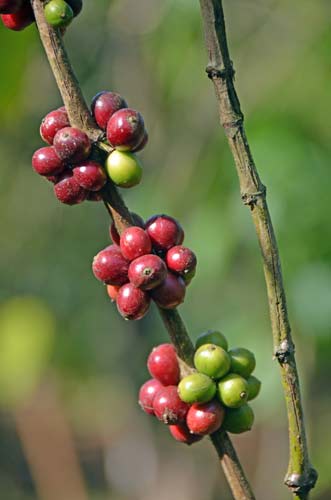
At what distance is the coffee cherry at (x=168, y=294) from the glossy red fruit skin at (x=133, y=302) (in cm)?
2

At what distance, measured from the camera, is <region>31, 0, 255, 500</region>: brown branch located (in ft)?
4.95

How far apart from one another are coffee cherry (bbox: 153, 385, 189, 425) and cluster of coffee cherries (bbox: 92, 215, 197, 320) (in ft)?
0.63

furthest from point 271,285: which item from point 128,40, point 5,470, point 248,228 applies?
point 5,470

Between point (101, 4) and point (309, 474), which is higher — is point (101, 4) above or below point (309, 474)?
above

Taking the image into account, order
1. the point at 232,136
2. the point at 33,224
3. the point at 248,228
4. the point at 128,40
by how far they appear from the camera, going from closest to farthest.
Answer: the point at 232,136 < the point at 248,228 < the point at 128,40 < the point at 33,224

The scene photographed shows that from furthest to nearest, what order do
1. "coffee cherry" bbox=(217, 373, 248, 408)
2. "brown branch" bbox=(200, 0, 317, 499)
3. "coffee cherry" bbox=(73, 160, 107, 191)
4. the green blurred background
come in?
the green blurred background < "coffee cherry" bbox=(217, 373, 248, 408) < "coffee cherry" bbox=(73, 160, 107, 191) < "brown branch" bbox=(200, 0, 317, 499)

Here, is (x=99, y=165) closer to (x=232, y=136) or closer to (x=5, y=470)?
(x=232, y=136)

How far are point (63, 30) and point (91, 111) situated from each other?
152mm

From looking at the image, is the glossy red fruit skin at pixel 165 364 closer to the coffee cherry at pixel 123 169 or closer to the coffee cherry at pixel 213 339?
the coffee cherry at pixel 213 339

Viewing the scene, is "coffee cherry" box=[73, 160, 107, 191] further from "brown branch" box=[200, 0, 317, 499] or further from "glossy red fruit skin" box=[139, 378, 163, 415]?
"glossy red fruit skin" box=[139, 378, 163, 415]

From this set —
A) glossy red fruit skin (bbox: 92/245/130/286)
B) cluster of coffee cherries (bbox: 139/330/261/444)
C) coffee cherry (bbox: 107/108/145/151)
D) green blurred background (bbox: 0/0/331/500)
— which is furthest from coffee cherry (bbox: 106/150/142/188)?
green blurred background (bbox: 0/0/331/500)

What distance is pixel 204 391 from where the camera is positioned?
166cm

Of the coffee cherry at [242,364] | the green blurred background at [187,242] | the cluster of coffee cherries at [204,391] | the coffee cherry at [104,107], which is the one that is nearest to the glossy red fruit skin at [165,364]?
the cluster of coffee cherries at [204,391]

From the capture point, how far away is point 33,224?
26.9 feet
